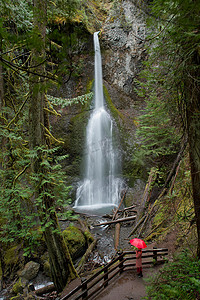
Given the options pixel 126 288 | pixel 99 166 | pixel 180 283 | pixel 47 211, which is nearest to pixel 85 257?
pixel 126 288

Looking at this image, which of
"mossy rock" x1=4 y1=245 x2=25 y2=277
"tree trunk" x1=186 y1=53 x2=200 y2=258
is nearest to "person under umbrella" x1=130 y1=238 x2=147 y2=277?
"tree trunk" x1=186 y1=53 x2=200 y2=258

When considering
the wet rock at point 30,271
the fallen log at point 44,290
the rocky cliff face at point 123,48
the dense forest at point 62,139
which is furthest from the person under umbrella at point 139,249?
the rocky cliff face at point 123,48

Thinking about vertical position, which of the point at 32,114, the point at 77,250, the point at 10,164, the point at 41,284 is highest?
the point at 32,114

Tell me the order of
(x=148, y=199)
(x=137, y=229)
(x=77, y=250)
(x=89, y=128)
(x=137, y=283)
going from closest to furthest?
(x=137, y=283), (x=77, y=250), (x=137, y=229), (x=148, y=199), (x=89, y=128)

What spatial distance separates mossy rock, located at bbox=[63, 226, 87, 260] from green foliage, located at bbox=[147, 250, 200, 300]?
4706 mm

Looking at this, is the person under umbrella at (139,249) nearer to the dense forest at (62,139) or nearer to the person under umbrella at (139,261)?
the person under umbrella at (139,261)

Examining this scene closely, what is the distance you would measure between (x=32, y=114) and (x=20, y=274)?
588cm

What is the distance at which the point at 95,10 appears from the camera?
21.5 meters

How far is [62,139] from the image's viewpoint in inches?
304

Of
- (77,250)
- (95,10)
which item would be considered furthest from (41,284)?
(95,10)

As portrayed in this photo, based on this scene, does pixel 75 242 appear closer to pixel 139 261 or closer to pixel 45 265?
pixel 45 265

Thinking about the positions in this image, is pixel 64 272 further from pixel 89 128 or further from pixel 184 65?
pixel 89 128

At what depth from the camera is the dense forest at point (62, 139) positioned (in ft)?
7.67

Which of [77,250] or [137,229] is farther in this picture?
[137,229]
